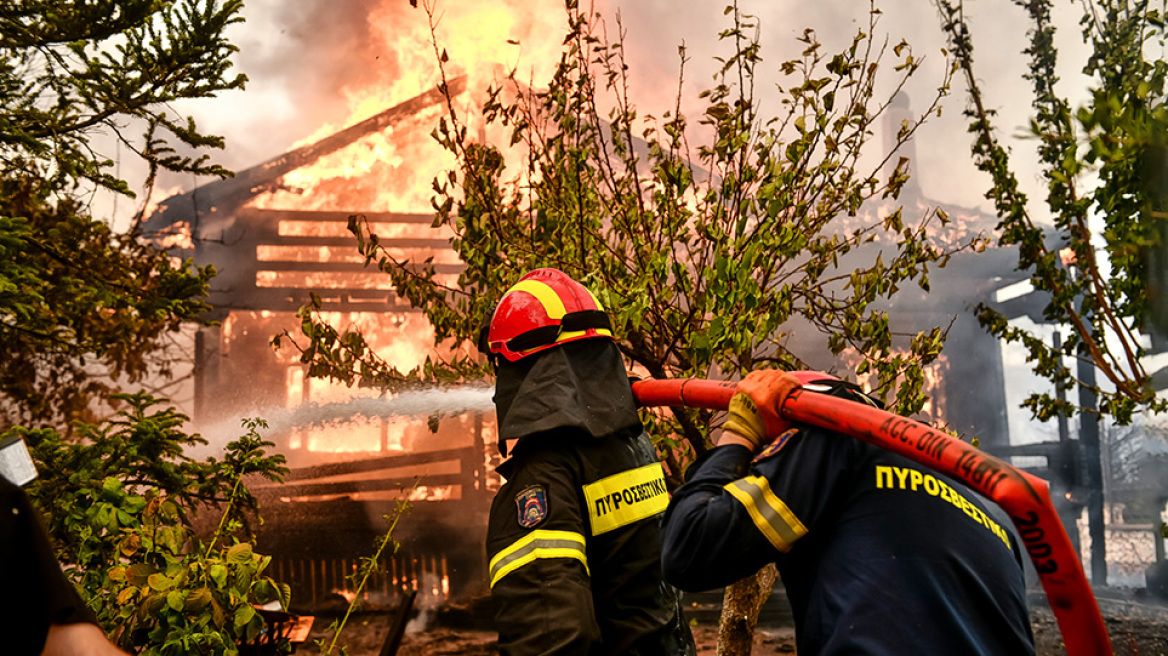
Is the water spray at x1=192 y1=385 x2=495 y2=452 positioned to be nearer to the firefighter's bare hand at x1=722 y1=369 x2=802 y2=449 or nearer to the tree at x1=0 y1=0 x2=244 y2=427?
the tree at x1=0 y1=0 x2=244 y2=427

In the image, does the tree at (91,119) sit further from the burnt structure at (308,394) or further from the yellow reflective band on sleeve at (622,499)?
the burnt structure at (308,394)

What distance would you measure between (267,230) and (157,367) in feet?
7.47

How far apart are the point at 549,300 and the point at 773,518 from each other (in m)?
1.04

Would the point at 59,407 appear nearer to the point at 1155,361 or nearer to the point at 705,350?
the point at 705,350

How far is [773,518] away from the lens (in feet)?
4.83

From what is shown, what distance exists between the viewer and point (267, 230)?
10008 millimetres

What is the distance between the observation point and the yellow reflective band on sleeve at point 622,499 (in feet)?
6.75

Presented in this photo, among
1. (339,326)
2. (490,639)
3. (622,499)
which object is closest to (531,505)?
(622,499)

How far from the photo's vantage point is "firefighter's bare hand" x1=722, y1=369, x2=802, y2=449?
5.34 feet

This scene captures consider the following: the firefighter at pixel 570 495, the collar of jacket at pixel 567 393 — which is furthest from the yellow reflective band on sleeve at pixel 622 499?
the collar of jacket at pixel 567 393

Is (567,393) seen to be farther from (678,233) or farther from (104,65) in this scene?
(104,65)

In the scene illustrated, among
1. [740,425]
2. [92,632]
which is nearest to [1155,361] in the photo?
[740,425]

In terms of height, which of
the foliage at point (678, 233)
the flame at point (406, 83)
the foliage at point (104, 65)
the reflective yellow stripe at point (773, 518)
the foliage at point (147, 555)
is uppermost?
the flame at point (406, 83)

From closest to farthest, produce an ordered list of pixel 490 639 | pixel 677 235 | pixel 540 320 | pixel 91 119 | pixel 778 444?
pixel 778 444 → pixel 540 320 → pixel 677 235 → pixel 91 119 → pixel 490 639
